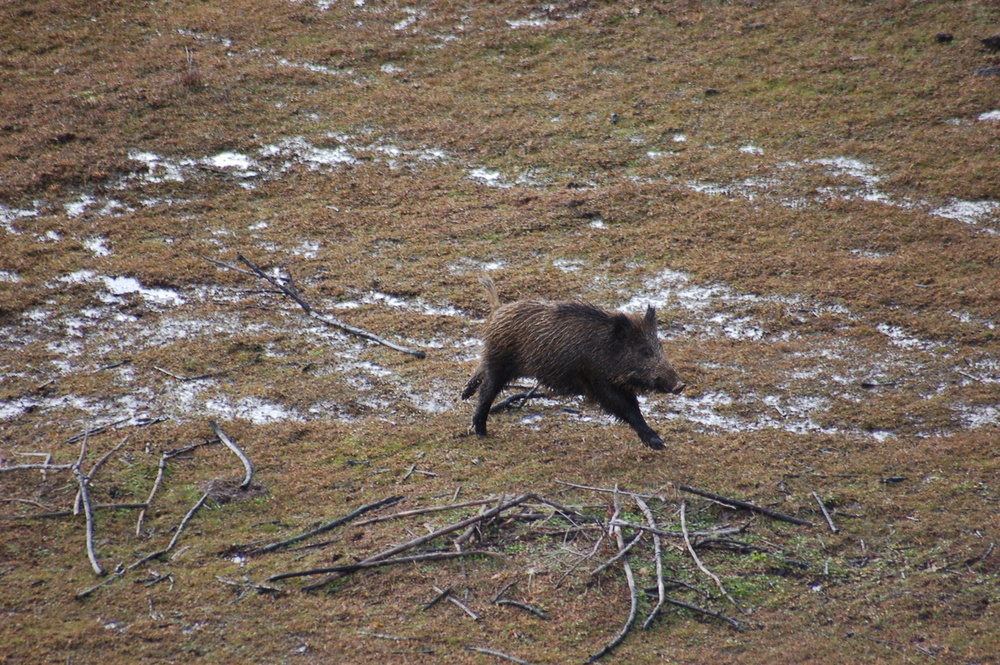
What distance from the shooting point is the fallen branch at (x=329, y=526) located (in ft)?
18.8

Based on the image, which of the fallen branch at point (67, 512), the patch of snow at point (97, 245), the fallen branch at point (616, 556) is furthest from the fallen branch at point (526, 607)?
the patch of snow at point (97, 245)

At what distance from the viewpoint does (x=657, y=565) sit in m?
5.39

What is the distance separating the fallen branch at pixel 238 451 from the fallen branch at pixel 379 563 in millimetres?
1172

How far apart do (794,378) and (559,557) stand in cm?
376

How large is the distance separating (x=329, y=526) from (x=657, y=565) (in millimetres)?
2308

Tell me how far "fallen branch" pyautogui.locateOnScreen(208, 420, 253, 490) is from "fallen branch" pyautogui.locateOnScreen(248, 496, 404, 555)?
78 centimetres

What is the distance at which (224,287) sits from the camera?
31.1ft

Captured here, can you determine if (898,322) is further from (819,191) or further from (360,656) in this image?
(360,656)

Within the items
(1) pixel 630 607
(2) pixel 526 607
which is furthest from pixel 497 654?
(1) pixel 630 607

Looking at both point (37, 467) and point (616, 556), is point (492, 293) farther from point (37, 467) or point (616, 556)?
point (37, 467)

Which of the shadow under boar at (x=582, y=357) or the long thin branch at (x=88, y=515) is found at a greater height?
the shadow under boar at (x=582, y=357)

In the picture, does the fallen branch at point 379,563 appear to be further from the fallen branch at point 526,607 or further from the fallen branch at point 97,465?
the fallen branch at point 97,465

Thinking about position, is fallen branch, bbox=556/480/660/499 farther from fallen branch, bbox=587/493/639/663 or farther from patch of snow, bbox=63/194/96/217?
patch of snow, bbox=63/194/96/217

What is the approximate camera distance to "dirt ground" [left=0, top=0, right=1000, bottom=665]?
5344 mm
